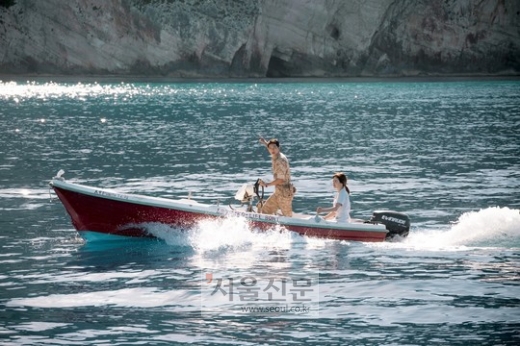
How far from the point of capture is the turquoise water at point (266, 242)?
14297 millimetres

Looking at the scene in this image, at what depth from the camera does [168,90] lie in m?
90.5

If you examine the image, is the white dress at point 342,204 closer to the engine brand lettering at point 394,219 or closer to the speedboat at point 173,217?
the speedboat at point 173,217

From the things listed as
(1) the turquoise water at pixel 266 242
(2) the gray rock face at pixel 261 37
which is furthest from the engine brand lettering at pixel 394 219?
(2) the gray rock face at pixel 261 37

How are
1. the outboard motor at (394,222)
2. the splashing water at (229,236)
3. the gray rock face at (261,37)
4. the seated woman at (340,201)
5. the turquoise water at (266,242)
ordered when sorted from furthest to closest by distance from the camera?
the gray rock face at (261,37), the outboard motor at (394,222), the splashing water at (229,236), the seated woman at (340,201), the turquoise water at (266,242)

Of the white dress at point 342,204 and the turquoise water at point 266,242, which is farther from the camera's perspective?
the white dress at point 342,204

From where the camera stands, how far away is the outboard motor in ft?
65.5

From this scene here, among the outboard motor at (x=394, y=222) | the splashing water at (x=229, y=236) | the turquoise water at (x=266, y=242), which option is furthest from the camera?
the outboard motor at (x=394, y=222)

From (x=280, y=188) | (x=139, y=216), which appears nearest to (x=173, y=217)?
(x=139, y=216)

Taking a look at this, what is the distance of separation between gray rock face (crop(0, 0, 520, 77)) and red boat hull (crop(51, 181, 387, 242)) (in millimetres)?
84982

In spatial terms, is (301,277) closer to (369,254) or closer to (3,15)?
(369,254)

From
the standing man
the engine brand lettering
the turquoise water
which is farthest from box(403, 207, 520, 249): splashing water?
the standing man

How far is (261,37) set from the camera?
104688mm

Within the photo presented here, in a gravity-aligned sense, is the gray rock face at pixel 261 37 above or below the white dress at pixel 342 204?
above

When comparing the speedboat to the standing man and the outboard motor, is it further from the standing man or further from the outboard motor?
the standing man
